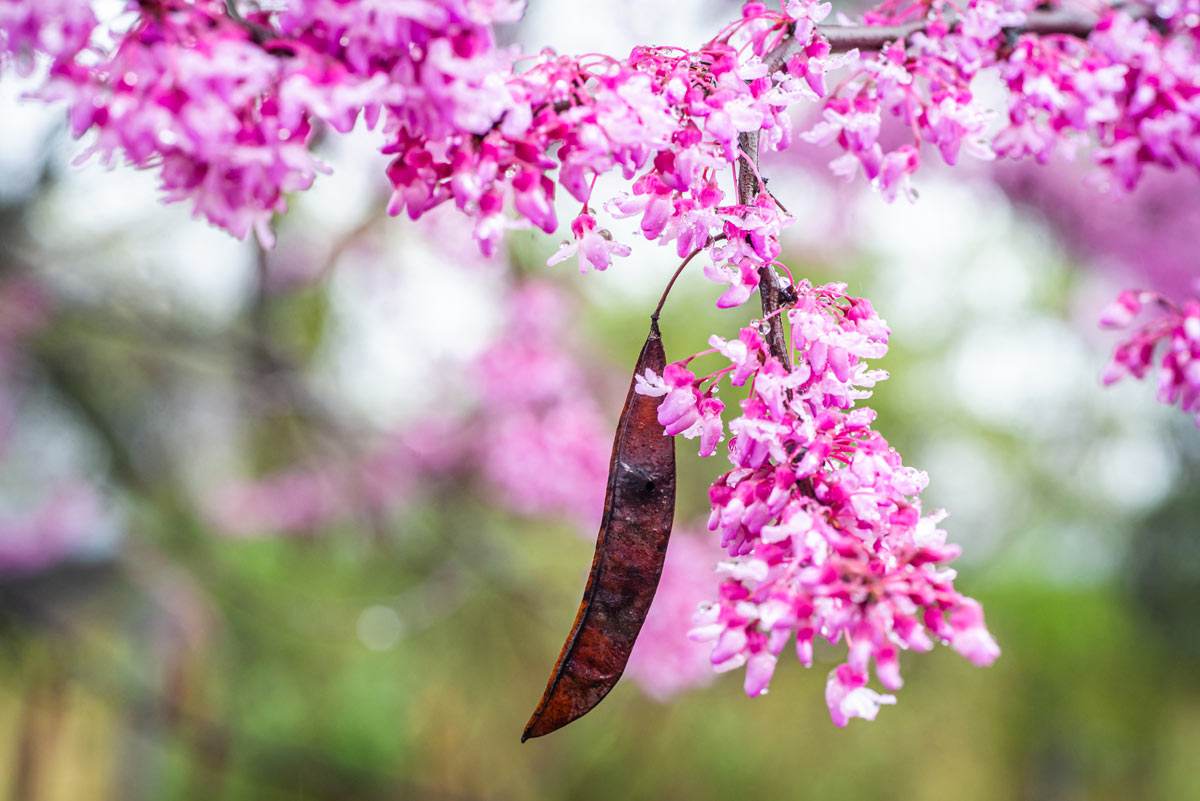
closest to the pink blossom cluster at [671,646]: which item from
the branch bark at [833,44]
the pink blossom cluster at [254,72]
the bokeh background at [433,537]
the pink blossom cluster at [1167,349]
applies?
the bokeh background at [433,537]

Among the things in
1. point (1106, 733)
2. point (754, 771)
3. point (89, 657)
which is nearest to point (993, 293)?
point (1106, 733)

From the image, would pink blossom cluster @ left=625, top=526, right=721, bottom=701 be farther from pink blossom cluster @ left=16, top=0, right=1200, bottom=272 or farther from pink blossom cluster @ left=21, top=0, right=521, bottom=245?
pink blossom cluster @ left=21, top=0, right=521, bottom=245

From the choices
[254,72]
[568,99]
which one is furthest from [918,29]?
[254,72]

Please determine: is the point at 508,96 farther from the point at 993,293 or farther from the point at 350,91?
the point at 993,293

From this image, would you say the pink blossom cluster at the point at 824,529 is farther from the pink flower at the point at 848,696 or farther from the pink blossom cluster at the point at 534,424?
the pink blossom cluster at the point at 534,424

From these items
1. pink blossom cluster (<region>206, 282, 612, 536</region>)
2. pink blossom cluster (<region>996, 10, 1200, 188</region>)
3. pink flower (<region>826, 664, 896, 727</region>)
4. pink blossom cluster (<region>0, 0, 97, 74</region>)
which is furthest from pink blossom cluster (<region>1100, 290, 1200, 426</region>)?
pink blossom cluster (<region>206, 282, 612, 536</region>)

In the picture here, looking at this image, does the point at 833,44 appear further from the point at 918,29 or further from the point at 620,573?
the point at 620,573
